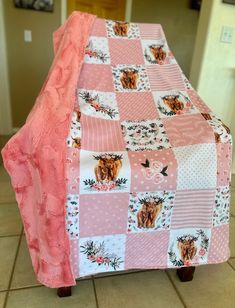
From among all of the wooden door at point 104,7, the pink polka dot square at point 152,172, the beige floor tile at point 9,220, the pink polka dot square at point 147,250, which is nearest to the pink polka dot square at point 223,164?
the pink polka dot square at point 152,172

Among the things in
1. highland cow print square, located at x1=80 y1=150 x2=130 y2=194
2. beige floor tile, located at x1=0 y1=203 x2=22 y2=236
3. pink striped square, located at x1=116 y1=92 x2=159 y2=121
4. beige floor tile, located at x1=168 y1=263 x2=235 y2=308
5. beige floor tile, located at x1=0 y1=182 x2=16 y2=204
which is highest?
pink striped square, located at x1=116 y1=92 x2=159 y2=121

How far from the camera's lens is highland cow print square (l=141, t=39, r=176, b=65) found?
130 cm

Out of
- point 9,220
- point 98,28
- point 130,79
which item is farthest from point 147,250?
point 98,28

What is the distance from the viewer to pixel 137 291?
1088 millimetres

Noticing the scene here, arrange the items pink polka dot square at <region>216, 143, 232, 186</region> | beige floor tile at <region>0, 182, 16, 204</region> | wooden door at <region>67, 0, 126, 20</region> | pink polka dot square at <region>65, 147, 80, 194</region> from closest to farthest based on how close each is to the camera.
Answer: pink polka dot square at <region>65, 147, 80, 194</region>, pink polka dot square at <region>216, 143, 232, 186</region>, beige floor tile at <region>0, 182, 16, 204</region>, wooden door at <region>67, 0, 126, 20</region>

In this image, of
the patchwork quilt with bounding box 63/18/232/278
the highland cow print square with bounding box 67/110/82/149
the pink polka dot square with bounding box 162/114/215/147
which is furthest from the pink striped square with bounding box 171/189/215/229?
the highland cow print square with bounding box 67/110/82/149

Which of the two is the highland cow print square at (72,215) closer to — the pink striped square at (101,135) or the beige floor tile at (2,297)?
the pink striped square at (101,135)

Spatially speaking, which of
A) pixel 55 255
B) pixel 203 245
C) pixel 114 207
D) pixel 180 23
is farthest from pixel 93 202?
pixel 180 23

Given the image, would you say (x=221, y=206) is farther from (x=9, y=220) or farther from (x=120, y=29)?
(x=9, y=220)

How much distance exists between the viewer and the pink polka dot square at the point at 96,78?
118 centimetres

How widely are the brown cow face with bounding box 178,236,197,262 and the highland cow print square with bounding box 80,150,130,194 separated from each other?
0.33 meters

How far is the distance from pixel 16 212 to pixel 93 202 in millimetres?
839

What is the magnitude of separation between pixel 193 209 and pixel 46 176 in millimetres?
545

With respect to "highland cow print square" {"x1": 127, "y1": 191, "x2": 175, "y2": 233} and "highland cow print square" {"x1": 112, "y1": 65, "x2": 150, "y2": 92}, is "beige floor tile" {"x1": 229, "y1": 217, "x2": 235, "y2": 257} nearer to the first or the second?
"highland cow print square" {"x1": 127, "y1": 191, "x2": 175, "y2": 233}
